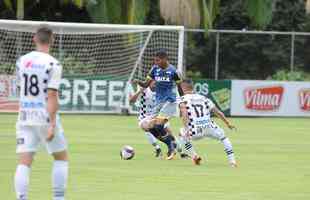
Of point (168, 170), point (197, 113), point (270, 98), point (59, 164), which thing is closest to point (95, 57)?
point (270, 98)

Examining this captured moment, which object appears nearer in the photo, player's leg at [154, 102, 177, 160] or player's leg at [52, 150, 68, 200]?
player's leg at [52, 150, 68, 200]

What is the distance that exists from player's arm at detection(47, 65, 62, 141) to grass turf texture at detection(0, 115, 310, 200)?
7.23ft

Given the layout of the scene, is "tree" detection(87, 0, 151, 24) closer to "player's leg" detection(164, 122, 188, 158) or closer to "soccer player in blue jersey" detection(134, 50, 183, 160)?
"soccer player in blue jersey" detection(134, 50, 183, 160)

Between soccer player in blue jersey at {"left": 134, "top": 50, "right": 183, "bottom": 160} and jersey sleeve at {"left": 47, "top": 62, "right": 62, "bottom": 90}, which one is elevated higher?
jersey sleeve at {"left": 47, "top": 62, "right": 62, "bottom": 90}

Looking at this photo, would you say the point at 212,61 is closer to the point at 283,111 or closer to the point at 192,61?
the point at 192,61

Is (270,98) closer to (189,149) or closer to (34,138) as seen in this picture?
(189,149)

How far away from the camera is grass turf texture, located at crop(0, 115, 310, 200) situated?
14609 millimetres

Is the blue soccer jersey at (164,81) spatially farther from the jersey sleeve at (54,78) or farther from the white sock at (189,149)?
the jersey sleeve at (54,78)

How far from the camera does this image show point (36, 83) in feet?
39.2

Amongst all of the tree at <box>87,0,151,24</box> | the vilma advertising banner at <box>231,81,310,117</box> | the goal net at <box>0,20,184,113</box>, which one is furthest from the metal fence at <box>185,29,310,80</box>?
the goal net at <box>0,20,184,113</box>

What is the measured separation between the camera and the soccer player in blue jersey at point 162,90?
2091 centimetres

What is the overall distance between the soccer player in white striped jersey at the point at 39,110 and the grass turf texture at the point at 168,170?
1.76 m

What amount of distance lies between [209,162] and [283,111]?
1920 cm

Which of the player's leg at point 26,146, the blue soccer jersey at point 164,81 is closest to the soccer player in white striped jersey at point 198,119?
the blue soccer jersey at point 164,81
